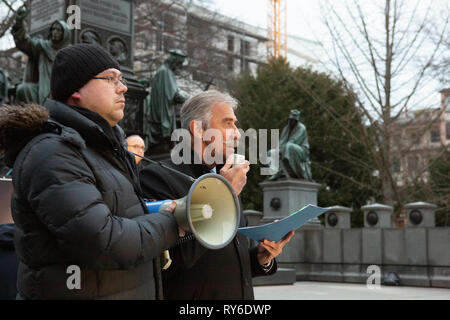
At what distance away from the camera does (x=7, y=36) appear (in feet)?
73.8

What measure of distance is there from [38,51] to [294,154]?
7.84 meters

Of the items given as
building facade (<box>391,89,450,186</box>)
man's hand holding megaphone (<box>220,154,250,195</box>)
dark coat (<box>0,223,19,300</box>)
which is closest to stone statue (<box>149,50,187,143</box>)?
dark coat (<box>0,223,19,300</box>)

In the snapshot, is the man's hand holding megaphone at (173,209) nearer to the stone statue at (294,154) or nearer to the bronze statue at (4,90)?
the bronze statue at (4,90)

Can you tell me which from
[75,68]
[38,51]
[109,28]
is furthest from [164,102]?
[75,68]

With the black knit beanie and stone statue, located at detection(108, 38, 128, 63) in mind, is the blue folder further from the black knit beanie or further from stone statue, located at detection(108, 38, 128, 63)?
stone statue, located at detection(108, 38, 128, 63)

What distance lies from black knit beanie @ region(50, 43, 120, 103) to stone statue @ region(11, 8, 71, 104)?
7.16 metres

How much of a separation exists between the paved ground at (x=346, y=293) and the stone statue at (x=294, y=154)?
4222 mm

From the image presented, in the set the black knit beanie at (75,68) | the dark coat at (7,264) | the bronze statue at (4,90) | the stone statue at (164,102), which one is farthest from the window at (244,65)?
the black knit beanie at (75,68)

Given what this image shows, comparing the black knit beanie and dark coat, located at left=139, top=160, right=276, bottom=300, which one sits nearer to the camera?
the black knit beanie

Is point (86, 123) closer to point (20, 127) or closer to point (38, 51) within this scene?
point (20, 127)

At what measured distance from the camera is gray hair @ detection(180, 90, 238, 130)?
273 cm

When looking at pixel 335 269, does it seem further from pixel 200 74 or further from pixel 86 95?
pixel 200 74

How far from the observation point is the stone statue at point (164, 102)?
33.4 feet
